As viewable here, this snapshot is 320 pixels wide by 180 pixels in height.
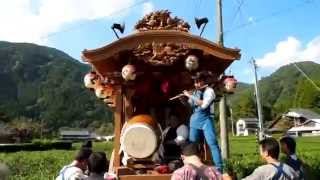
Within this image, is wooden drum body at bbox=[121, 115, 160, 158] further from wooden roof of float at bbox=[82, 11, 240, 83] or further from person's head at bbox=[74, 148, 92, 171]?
person's head at bbox=[74, 148, 92, 171]

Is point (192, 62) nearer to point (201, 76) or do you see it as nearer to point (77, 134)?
point (201, 76)

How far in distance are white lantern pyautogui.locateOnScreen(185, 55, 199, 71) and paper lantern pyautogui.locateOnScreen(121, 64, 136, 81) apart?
2.64 feet

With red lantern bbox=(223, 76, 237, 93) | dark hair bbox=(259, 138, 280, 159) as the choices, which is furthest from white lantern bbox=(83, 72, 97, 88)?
dark hair bbox=(259, 138, 280, 159)

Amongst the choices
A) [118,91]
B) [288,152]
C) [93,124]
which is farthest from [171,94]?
[93,124]

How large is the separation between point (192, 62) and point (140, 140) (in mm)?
1390

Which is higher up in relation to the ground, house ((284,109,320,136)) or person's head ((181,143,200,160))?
house ((284,109,320,136))

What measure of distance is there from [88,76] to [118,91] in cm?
67

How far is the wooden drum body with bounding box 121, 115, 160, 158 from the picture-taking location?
808 centimetres

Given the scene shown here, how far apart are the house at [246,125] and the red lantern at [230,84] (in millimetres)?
107157

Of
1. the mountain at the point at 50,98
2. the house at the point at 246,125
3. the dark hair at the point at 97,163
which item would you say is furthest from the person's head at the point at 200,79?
the mountain at the point at 50,98

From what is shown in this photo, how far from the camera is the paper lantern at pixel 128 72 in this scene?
8.45 meters

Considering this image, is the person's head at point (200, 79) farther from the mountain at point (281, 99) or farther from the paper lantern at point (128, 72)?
the mountain at point (281, 99)

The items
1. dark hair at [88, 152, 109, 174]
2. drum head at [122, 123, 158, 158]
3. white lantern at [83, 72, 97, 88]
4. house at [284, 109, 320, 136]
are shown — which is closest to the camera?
dark hair at [88, 152, 109, 174]

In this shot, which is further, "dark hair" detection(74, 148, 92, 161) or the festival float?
the festival float
